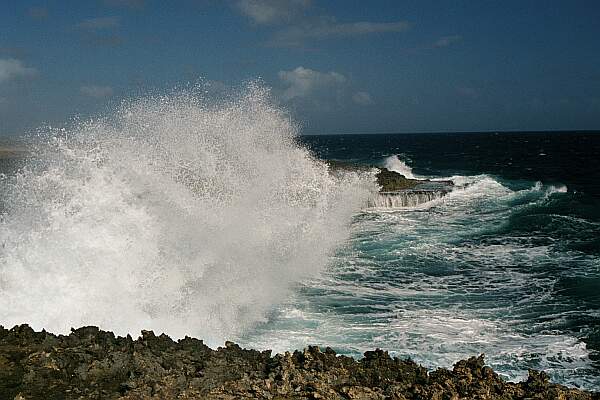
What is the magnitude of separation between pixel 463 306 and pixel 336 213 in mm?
11772

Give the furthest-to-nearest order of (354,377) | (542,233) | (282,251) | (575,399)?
(542,233) → (282,251) → (354,377) → (575,399)

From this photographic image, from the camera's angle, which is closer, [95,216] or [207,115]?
[95,216]

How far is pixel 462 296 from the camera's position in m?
13.5

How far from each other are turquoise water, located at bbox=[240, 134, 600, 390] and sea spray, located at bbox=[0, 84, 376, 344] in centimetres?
124

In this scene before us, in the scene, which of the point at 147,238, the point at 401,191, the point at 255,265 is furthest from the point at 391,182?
the point at 147,238

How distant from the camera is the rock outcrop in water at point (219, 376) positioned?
6.39 metres

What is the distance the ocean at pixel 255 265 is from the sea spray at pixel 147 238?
0.04m

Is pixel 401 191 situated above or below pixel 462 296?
above

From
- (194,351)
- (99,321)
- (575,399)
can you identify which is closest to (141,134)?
(99,321)

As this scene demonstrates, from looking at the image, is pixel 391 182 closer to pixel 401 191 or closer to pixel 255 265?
pixel 401 191

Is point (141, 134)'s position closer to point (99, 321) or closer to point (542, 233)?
point (99, 321)

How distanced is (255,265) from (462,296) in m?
5.18

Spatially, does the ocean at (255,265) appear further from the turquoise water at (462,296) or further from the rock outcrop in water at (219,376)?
the rock outcrop in water at (219,376)

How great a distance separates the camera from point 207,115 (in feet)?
78.2
